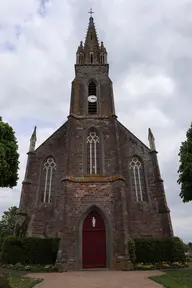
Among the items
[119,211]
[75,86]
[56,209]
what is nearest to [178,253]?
[119,211]

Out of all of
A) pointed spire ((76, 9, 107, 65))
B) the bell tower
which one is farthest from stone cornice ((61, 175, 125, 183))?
pointed spire ((76, 9, 107, 65))

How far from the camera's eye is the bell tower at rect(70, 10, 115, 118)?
22116 mm

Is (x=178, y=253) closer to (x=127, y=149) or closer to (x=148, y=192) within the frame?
(x=148, y=192)

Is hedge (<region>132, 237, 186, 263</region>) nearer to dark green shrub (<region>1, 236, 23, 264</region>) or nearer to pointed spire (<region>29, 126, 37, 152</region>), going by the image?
dark green shrub (<region>1, 236, 23, 264</region>)

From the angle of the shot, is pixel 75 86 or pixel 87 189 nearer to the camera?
pixel 87 189

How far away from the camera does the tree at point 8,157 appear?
11602mm

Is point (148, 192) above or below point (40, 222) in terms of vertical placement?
above

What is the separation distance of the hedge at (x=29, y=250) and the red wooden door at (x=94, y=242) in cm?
208

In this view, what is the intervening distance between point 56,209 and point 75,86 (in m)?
12.9

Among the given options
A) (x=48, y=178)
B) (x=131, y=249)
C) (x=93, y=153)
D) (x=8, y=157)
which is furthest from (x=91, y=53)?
(x=131, y=249)

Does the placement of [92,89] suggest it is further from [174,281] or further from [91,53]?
[174,281]

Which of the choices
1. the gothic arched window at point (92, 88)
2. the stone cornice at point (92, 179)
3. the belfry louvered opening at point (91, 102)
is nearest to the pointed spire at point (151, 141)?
the stone cornice at point (92, 179)

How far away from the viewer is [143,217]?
1730 centimetres

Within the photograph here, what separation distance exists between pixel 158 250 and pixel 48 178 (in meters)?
10.3
